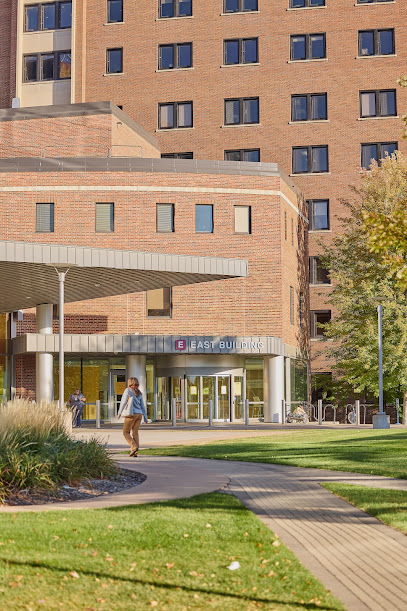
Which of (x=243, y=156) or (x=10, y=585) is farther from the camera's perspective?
(x=243, y=156)

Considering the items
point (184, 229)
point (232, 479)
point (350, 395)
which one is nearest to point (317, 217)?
point (350, 395)

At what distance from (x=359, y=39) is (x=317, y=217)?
11614 mm

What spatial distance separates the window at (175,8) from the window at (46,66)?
682 centimetres

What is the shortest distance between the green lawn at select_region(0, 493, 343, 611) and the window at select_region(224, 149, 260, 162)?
168 feet

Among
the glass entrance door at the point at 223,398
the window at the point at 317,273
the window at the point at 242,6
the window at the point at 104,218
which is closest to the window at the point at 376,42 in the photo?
the window at the point at 242,6

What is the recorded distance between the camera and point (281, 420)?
47938 mm

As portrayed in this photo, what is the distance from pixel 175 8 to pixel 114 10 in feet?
13.6

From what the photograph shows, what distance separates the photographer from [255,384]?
48781 millimetres

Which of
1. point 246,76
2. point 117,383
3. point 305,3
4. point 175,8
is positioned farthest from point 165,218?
point 305,3

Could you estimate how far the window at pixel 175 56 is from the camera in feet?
205

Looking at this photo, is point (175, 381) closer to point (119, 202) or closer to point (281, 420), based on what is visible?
point (281, 420)

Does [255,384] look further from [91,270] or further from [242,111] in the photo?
[242,111]

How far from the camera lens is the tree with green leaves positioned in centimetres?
4725

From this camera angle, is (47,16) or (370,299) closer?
(370,299)
